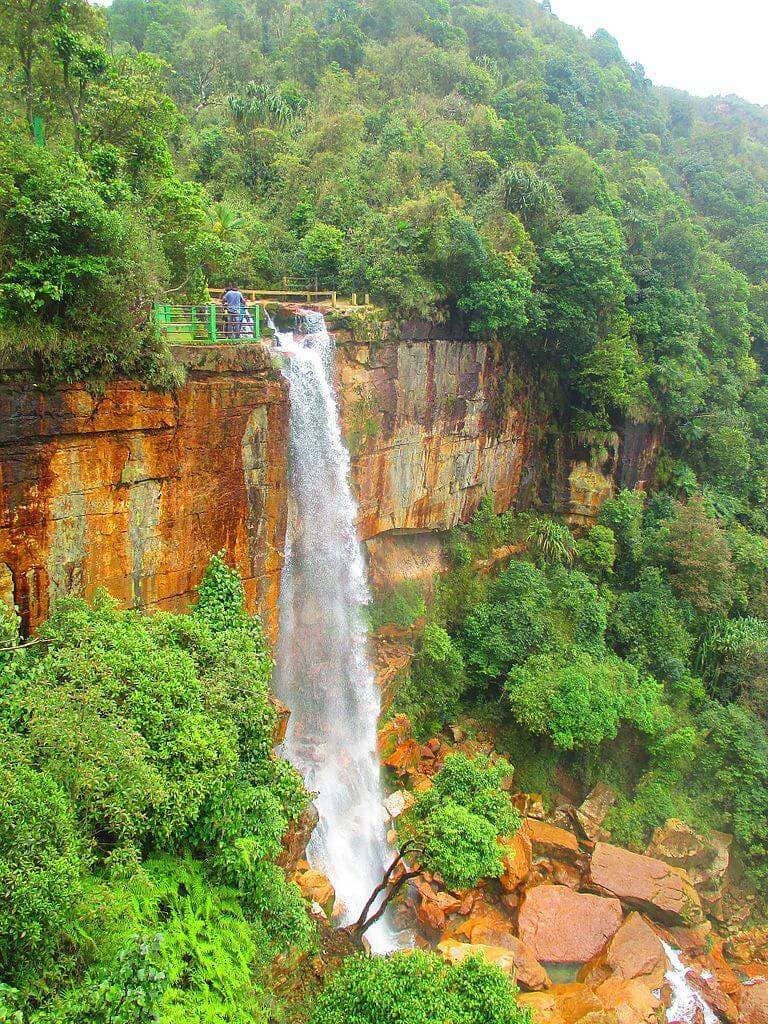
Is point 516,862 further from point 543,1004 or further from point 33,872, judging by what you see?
point 33,872

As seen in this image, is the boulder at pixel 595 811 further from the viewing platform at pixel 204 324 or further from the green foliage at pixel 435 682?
the viewing platform at pixel 204 324

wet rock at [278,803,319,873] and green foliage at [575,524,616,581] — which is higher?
green foliage at [575,524,616,581]

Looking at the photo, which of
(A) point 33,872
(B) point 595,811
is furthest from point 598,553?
(A) point 33,872

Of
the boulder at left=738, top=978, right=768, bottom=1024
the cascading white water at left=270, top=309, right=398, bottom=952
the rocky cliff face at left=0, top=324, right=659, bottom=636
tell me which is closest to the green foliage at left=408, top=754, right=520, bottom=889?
the cascading white water at left=270, top=309, right=398, bottom=952

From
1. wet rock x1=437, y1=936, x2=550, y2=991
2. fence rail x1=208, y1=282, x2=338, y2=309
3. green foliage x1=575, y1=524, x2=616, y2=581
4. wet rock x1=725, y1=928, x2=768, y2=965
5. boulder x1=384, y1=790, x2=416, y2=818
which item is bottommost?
wet rock x1=725, y1=928, x2=768, y2=965

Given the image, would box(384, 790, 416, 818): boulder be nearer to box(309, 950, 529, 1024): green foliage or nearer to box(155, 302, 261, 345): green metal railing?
box(309, 950, 529, 1024): green foliage

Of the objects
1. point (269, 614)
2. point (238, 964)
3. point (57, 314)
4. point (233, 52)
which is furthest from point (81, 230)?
point (233, 52)

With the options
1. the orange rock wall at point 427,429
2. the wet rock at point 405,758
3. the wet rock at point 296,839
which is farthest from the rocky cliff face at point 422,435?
the wet rock at point 296,839
